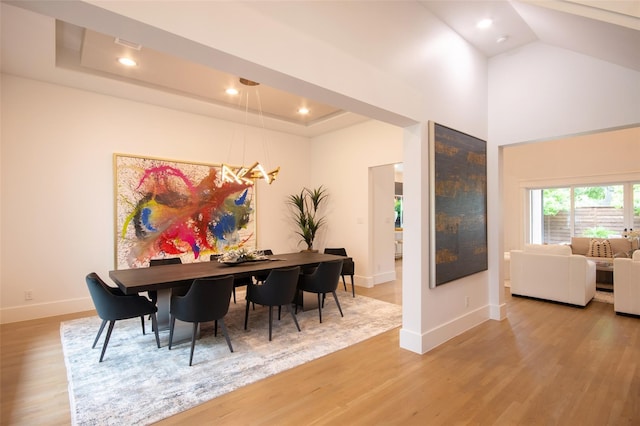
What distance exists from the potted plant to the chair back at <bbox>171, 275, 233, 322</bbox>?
347 cm

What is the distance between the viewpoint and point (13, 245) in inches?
155

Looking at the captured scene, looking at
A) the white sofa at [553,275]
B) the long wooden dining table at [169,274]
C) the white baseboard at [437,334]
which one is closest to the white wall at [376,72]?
the white baseboard at [437,334]

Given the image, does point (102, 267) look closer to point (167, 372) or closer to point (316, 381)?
point (167, 372)

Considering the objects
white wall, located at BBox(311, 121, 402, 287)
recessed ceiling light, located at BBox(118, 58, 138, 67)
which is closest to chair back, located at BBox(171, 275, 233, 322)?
recessed ceiling light, located at BBox(118, 58, 138, 67)

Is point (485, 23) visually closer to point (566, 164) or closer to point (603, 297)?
point (603, 297)

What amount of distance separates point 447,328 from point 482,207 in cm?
156

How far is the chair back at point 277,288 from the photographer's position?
3436 mm

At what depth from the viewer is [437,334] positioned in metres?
3.22

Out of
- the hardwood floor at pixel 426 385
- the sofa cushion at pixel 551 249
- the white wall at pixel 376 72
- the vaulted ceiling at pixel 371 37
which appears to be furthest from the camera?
the sofa cushion at pixel 551 249

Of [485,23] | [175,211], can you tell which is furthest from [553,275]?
[175,211]

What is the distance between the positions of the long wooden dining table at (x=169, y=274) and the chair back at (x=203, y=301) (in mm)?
230

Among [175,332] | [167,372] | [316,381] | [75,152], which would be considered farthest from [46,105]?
[316,381]

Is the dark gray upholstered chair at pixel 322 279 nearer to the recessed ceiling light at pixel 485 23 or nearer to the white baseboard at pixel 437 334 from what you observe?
the white baseboard at pixel 437 334

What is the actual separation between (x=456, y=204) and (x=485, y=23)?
198 centimetres
